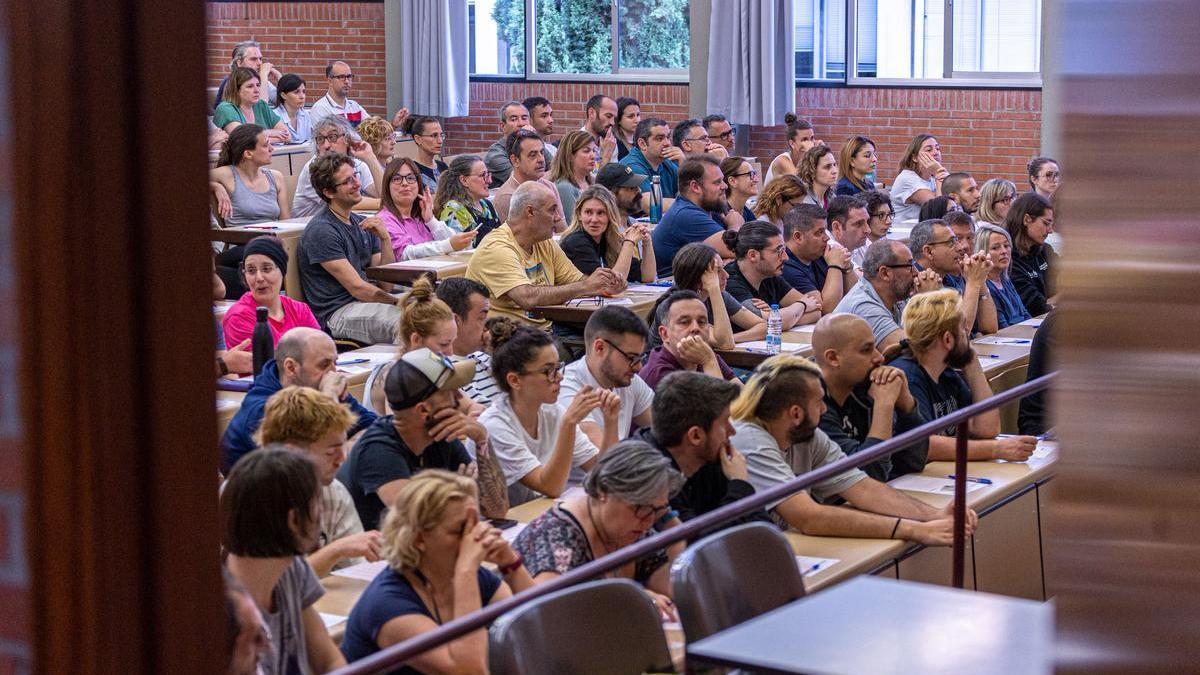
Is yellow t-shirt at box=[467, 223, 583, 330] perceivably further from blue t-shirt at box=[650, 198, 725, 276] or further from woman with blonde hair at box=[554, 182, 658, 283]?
blue t-shirt at box=[650, 198, 725, 276]

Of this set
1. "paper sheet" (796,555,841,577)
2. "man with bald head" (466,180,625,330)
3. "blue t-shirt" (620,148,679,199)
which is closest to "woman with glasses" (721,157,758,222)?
"blue t-shirt" (620,148,679,199)

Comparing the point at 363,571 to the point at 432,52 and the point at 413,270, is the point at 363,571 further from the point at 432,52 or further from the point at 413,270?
the point at 432,52

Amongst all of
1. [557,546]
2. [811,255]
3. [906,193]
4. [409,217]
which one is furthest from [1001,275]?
[557,546]

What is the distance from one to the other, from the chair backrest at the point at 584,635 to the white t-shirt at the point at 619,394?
6.56 ft

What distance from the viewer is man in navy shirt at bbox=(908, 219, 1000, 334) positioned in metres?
6.41

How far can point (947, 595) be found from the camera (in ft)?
3.71

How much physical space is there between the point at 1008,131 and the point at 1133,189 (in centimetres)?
1085

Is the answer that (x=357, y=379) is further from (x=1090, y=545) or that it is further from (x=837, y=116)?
(x=837, y=116)

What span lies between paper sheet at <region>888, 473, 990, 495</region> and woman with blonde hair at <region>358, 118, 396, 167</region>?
6204 millimetres

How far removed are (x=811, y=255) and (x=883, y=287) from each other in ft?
3.16

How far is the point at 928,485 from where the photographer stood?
3998 mm

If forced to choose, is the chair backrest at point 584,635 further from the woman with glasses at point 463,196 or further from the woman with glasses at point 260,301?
the woman with glasses at point 463,196

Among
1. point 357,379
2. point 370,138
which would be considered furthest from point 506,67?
point 357,379

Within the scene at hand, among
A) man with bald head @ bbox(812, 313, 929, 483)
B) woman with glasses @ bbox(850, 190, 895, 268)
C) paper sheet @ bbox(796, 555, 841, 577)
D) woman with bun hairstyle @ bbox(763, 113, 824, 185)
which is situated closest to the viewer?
paper sheet @ bbox(796, 555, 841, 577)
